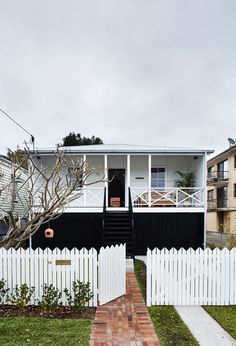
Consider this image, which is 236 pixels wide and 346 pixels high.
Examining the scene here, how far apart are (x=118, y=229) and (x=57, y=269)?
558 centimetres

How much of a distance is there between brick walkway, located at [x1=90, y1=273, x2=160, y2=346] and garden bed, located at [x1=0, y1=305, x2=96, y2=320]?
0.25m

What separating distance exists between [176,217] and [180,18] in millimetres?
8289

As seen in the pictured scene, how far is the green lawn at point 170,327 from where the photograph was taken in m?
4.75

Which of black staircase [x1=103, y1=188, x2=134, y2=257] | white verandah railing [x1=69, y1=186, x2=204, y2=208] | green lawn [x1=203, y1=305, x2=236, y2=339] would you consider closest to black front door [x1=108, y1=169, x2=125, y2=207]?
white verandah railing [x1=69, y1=186, x2=204, y2=208]

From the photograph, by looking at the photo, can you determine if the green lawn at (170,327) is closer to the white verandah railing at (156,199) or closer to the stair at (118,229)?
the stair at (118,229)

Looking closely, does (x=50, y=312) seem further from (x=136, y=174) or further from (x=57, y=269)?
(x=136, y=174)

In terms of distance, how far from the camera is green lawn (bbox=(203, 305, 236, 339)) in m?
5.37

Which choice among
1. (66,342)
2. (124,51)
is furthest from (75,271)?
(124,51)

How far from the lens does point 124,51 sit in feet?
47.4

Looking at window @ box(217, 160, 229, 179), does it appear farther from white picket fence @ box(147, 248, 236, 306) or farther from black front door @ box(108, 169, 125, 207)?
white picket fence @ box(147, 248, 236, 306)

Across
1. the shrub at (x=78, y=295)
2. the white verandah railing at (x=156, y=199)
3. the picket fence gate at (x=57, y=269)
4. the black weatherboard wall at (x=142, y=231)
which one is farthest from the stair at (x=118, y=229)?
the shrub at (x=78, y=295)

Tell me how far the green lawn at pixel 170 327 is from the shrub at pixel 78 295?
1.36m

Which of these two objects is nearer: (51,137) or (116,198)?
(116,198)

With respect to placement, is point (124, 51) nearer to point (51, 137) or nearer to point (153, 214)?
point (153, 214)
